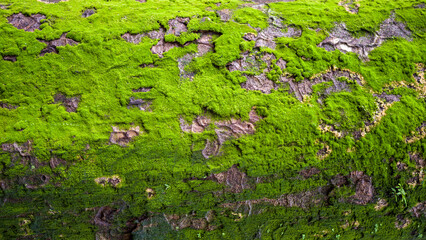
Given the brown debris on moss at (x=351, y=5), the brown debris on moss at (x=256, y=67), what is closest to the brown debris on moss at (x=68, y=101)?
the brown debris on moss at (x=256, y=67)

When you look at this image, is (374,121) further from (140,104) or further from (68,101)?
(68,101)

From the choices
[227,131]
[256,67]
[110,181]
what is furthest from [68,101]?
[256,67]

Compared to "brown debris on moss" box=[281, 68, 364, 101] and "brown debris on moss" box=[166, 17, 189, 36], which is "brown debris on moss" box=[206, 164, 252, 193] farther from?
"brown debris on moss" box=[166, 17, 189, 36]

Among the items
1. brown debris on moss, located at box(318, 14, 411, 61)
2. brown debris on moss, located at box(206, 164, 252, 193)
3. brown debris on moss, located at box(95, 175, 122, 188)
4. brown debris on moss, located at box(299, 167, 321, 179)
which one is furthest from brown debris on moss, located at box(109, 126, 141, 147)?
brown debris on moss, located at box(318, 14, 411, 61)

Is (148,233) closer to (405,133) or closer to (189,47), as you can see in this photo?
(189,47)

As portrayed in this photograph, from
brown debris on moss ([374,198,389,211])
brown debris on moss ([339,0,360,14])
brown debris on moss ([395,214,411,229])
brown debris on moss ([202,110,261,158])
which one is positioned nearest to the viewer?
brown debris on moss ([202,110,261,158])

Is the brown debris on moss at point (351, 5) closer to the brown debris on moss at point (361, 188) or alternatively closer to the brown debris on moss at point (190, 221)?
the brown debris on moss at point (361, 188)
